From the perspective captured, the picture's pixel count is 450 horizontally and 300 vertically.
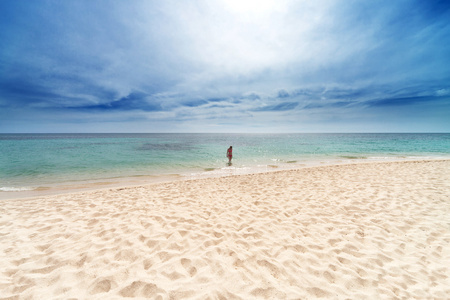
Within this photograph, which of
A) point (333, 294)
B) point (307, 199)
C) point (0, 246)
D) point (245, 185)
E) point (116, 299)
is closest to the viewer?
point (116, 299)

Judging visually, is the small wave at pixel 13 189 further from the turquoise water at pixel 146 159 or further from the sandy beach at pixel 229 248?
the sandy beach at pixel 229 248

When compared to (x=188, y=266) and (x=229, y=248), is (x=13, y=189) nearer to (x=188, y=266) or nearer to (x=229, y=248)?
(x=188, y=266)

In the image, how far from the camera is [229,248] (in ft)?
13.3

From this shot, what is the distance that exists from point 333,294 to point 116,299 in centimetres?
359

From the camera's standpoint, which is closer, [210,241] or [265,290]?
[265,290]

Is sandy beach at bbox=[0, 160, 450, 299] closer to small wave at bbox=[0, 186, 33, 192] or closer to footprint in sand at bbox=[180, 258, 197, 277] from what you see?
footprint in sand at bbox=[180, 258, 197, 277]

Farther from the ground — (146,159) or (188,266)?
(188,266)

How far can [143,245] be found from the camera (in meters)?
4.15

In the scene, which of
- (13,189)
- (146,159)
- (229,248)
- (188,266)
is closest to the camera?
(188,266)

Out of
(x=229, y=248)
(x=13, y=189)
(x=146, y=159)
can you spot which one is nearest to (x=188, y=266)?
(x=229, y=248)

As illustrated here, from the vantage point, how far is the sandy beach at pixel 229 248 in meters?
3.04

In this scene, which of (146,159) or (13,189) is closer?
(13,189)

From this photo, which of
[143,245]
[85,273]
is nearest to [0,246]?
[85,273]

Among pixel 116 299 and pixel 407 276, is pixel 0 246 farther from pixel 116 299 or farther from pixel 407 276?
pixel 407 276
